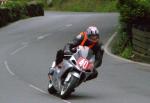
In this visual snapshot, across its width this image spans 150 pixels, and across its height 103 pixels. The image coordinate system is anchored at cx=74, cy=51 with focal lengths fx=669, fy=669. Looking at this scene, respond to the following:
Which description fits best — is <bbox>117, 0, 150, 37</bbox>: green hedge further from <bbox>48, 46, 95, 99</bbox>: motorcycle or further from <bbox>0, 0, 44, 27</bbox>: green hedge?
<bbox>0, 0, 44, 27</bbox>: green hedge

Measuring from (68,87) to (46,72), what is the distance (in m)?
7.30

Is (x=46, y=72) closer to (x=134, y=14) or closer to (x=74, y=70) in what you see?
(x=134, y=14)

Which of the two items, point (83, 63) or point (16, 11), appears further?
point (16, 11)

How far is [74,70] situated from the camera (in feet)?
51.5

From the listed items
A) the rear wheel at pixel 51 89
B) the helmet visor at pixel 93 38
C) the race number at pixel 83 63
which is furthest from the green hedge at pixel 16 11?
the race number at pixel 83 63

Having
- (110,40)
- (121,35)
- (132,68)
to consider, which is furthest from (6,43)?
(132,68)

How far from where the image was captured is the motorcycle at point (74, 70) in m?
15.7

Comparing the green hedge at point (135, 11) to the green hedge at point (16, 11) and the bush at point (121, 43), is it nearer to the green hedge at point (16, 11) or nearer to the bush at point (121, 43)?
the bush at point (121, 43)

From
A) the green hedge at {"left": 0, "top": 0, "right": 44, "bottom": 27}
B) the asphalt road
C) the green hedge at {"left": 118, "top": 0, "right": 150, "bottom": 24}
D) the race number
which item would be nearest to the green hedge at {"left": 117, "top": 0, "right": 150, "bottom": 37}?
the green hedge at {"left": 118, "top": 0, "right": 150, "bottom": 24}

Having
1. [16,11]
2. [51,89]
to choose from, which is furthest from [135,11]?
[16,11]

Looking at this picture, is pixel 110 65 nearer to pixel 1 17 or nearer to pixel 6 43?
pixel 6 43

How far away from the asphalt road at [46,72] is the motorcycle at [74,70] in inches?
12.6

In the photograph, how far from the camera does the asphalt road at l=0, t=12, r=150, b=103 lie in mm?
16516

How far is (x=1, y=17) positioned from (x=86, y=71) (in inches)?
1290
